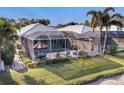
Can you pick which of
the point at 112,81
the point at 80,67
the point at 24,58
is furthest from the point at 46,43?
the point at 112,81

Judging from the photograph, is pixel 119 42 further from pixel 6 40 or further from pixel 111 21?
pixel 6 40

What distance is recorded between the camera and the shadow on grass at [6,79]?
8.80 m

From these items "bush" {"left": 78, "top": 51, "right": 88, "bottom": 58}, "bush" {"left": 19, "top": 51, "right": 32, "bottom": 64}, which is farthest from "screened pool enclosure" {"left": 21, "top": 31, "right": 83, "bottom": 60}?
"bush" {"left": 78, "top": 51, "right": 88, "bottom": 58}

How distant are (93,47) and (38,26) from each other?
197 cm

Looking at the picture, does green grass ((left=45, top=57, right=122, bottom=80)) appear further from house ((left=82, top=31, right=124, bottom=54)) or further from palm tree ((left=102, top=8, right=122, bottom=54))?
palm tree ((left=102, top=8, right=122, bottom=54))

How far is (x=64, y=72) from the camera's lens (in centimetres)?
922

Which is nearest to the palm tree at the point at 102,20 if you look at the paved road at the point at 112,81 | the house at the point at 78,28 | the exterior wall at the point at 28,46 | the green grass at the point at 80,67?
the house at the point at 78,28

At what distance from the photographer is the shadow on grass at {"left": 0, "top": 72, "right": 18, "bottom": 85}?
346 inches

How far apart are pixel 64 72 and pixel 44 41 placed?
1.19m

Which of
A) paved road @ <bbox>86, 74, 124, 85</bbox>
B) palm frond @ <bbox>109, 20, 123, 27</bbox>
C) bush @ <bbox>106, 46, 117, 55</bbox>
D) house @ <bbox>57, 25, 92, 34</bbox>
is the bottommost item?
paved road @ <bbox>86, 74, 124, 85</bbox>

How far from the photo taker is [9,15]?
8.58 meters
